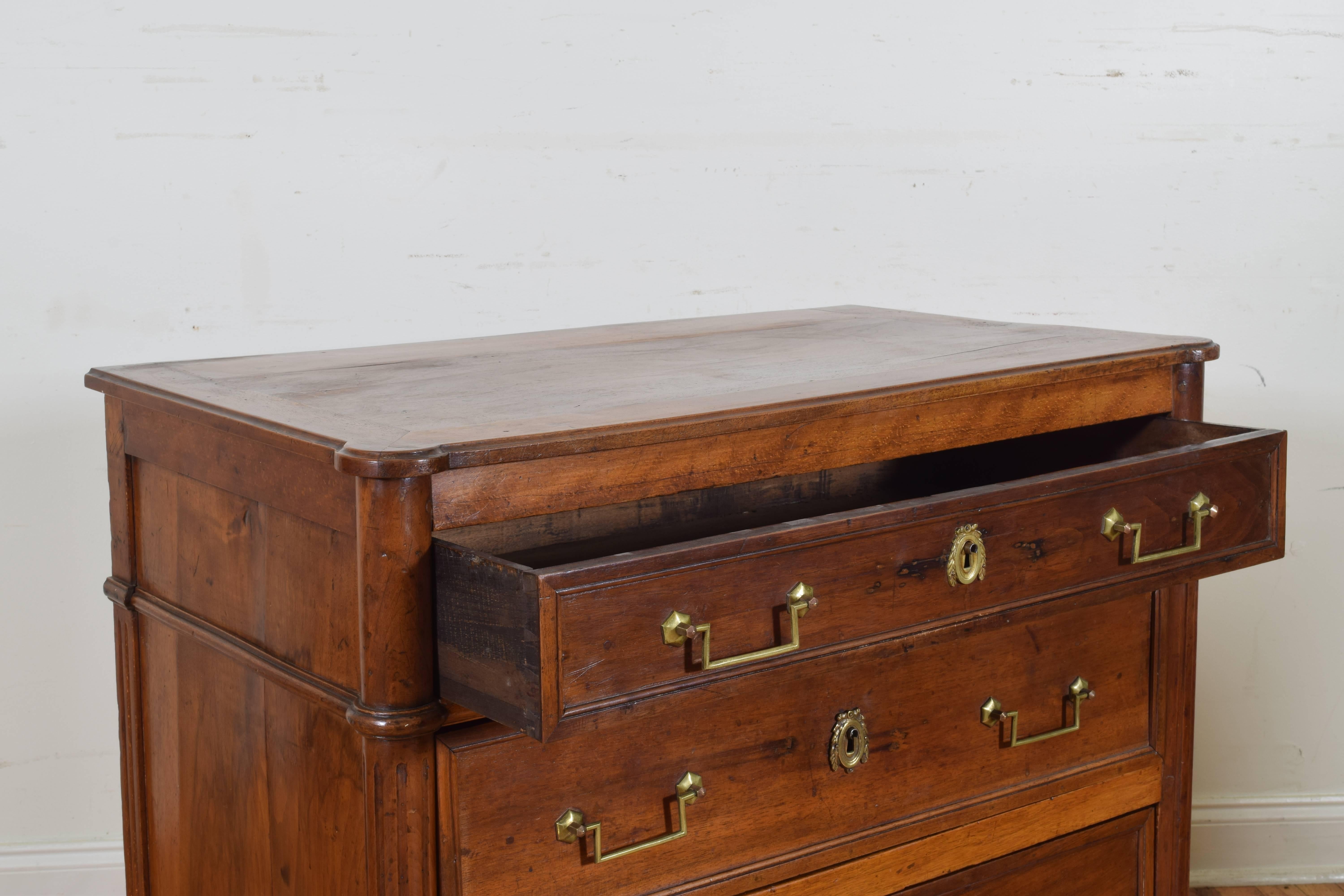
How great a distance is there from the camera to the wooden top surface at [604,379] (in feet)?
A: 4.02

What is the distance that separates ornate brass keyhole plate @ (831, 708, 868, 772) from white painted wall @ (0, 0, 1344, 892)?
3.93 feet

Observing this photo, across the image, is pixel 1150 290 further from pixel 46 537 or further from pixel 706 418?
pixel 46 537

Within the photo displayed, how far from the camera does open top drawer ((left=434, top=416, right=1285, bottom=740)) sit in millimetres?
1072

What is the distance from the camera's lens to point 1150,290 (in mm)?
2688

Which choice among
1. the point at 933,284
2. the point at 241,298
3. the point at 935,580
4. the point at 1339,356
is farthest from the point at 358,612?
the point at 1339,356

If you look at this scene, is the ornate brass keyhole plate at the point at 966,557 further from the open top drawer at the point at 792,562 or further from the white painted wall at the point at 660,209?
the white painted wall at the point at 660,209

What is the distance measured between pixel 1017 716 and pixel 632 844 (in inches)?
21.6

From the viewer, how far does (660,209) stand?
2510mm

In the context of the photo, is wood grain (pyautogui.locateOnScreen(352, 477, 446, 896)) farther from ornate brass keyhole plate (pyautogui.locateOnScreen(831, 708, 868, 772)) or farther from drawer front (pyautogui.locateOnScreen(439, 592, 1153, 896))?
ornate brass keyhole plate (pyautogui.locateOnScreen(831, 708, 868, 772))

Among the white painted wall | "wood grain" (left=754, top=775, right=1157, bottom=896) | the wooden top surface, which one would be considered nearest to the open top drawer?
the wooden top surface

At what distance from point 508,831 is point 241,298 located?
136 centimetres

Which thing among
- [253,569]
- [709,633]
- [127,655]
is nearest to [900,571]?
[709,633]

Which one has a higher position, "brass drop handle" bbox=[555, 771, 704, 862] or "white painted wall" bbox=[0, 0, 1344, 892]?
"white painted wall" bbox=[0, 0, 1344, 892]

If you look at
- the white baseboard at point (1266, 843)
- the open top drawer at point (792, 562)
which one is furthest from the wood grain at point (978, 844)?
the white baseboard at point (1266, 843)
